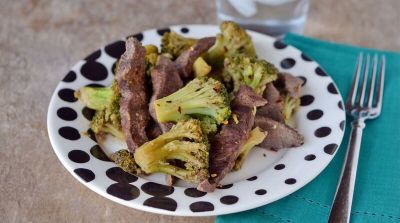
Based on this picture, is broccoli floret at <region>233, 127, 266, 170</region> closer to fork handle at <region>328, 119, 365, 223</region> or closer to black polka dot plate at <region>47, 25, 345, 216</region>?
black polka dot plate at <region>47, 25, 345, 216</region>

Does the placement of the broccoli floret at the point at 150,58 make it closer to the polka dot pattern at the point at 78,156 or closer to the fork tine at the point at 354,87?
the polka dot pattern at the point at 78,156

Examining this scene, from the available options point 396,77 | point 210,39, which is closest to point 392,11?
point 396,77

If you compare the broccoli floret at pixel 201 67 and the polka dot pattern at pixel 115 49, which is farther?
the polka dot pattern at pixel 115 49

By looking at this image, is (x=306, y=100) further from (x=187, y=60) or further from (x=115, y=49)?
(x=115, y=49)

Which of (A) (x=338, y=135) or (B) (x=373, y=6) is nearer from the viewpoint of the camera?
(A) (x=338, y=135)

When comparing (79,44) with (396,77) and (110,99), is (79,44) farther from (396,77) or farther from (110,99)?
(396,77)

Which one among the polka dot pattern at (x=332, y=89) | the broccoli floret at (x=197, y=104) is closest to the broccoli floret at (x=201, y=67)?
the broccoli floret at (x=197, y=104)

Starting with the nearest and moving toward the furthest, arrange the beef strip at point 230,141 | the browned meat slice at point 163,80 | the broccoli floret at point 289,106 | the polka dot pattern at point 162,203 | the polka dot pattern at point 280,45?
the polka dot pattern at point 162,203, the beef strip at point 230,141, the browned meat slice at point 163,80, the broccoli floret at point 289,106, the polka dot pattern at point 280,45
